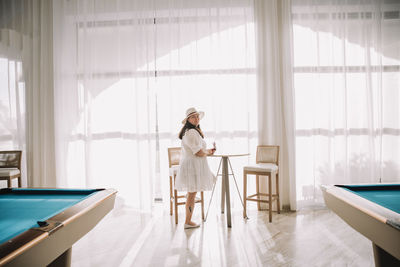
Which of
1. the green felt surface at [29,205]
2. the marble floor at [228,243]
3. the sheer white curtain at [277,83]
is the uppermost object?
the sheer white curtain at [277,83]

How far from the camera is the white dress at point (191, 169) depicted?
3.05m

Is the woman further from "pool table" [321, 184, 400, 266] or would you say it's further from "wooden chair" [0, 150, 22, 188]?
"wooden chair" [0, 150, 22, 188]

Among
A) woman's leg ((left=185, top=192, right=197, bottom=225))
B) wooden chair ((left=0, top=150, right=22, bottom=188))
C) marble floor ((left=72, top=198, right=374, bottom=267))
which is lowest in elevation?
marble floor ((left=72, top=198, right=374, bottom=267))

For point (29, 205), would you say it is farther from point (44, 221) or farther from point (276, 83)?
point (276, 83)

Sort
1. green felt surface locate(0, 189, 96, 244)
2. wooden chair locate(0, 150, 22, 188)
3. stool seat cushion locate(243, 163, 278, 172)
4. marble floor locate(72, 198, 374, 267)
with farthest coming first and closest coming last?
wooden chair locate(0, 150, 22, 188), stool seat cushion locate(243, 163, 278, 172), marble floor locate(72, 198, 374, 267), green felt surface locate(0, 189, 96, 244)

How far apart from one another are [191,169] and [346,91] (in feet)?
8.71

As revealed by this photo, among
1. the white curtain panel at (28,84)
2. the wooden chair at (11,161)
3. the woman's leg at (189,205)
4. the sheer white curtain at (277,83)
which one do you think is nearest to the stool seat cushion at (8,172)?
the wooden chair at (11,161)

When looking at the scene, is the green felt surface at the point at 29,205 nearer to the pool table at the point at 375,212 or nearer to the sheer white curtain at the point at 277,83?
the pool table at the point at 375,212

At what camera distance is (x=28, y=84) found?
13.3 ft

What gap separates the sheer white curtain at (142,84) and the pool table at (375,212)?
1.98 metres

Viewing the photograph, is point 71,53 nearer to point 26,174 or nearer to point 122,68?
point 122,68

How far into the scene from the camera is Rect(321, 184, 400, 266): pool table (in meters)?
1.37

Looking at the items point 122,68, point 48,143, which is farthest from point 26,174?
point 122,68

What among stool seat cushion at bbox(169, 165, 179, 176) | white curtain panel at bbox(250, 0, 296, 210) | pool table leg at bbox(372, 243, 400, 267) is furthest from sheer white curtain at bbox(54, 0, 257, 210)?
pool table leg at bbox(372, 243, 400, 267)
